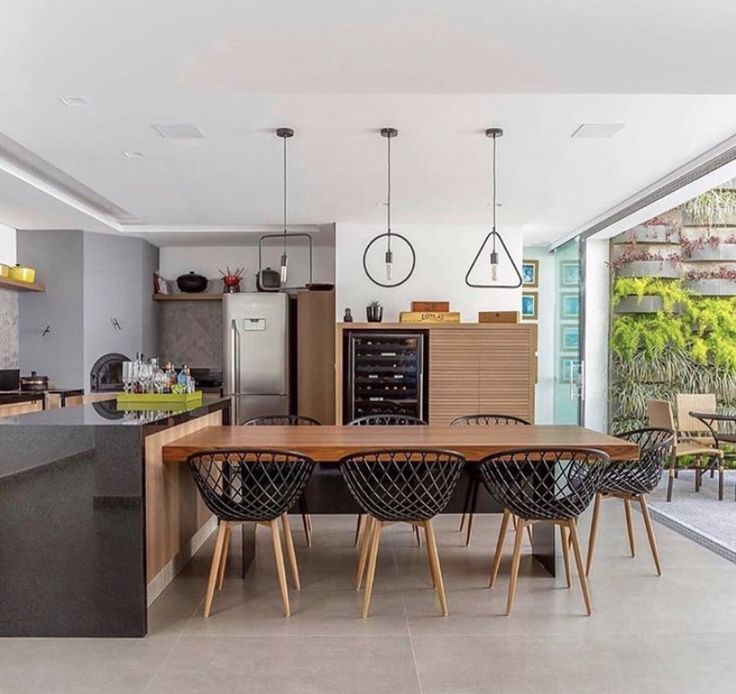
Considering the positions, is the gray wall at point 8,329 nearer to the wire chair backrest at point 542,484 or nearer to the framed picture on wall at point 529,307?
the wire chair backrest at point 542,484

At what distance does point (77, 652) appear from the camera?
9.05ft

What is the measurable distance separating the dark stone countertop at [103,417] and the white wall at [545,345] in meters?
4.81

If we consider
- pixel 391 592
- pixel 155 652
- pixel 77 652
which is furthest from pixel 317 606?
pixel 77 652

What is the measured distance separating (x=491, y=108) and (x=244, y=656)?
2.97m

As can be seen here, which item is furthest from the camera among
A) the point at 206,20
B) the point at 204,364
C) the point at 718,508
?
the point at 204,364

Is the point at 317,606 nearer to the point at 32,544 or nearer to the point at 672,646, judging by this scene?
the point at 32,544

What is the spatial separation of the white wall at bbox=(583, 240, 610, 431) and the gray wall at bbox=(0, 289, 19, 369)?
596cm

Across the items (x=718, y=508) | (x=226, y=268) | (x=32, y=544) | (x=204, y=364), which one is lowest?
(x=718, y=508)

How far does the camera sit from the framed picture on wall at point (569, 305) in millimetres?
7184

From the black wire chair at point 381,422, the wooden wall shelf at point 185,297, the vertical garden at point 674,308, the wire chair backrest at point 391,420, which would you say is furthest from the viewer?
the wooden wall shelf at point 185,297

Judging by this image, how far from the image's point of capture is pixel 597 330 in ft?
23.2

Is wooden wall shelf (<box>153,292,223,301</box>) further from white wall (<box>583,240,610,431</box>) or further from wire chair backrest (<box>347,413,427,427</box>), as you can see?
white wall (<box>583,240,610,431</box>)

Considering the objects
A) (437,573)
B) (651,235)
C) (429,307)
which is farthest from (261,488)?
(651,235)

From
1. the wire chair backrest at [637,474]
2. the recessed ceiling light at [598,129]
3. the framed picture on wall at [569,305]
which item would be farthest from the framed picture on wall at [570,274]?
the wire chair backrest at [637,474]
